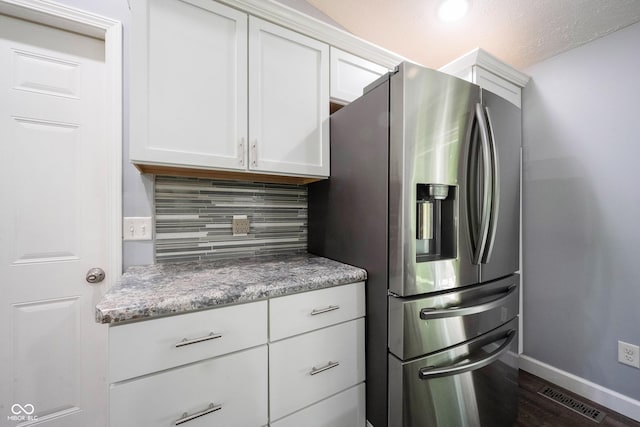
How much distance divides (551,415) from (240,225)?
219cm

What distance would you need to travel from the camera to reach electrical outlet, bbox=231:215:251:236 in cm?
151

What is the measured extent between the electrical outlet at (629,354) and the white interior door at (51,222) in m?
2.92

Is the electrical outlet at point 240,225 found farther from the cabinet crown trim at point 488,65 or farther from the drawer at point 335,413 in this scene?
the cabinet crown trim at point 488,65

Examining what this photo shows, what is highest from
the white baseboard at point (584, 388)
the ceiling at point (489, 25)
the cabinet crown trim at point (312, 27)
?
the ceiling at point (489, 25)

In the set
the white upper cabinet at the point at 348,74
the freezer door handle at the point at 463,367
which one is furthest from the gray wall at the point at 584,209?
the white upper cabinet at the point at 348,74

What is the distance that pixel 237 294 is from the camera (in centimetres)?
88

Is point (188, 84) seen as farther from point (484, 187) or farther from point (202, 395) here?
point (484, 187)

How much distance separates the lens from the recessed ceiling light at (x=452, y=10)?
5.02ft

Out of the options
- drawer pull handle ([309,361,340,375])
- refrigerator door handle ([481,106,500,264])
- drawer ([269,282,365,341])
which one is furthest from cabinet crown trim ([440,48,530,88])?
drawer pull handle ([309,361,340,375])

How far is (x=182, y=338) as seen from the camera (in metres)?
0.81

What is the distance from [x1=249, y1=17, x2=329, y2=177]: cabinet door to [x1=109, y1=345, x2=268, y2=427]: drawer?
87cm

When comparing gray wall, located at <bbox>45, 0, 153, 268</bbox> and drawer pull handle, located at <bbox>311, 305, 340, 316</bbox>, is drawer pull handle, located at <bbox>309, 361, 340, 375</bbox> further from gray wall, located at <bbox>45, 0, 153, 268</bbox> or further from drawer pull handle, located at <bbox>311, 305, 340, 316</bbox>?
gray wall, located at <bbox>45, 0, 153, 268</bbox>

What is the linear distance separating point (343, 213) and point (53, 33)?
5.49 feet

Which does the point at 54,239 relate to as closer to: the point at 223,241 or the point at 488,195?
the point at 223,241
